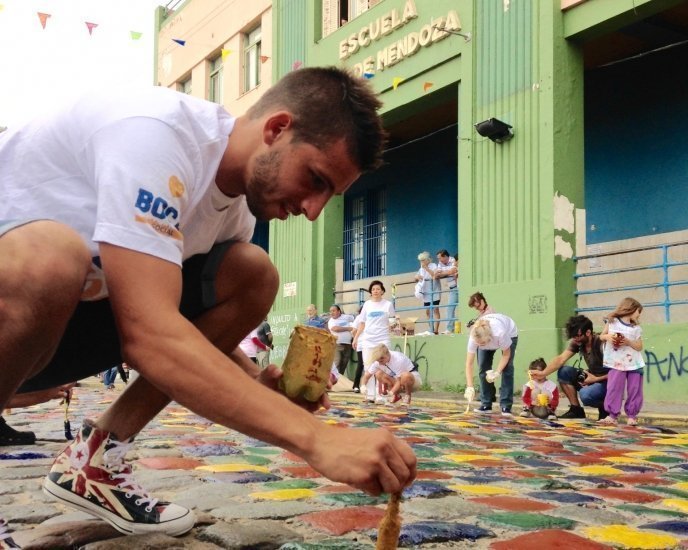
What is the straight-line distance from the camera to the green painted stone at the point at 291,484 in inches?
124

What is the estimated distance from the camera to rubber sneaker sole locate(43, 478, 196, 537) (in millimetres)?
2279

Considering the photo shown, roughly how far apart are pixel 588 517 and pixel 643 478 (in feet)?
4.16

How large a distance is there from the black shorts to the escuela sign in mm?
11838

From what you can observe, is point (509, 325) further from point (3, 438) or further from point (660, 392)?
point (3, 438)

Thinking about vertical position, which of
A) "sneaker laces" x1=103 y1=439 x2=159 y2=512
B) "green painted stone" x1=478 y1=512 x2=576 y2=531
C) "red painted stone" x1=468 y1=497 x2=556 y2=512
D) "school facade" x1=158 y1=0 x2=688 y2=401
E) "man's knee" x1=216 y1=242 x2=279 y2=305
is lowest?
"red painted stone" x1=468 y1=497 x2=556 y2=512

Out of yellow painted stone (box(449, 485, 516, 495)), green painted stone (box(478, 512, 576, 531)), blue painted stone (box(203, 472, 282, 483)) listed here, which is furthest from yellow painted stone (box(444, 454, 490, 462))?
green painted stone (box(478, 512, 576, 531))

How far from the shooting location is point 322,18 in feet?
57.1

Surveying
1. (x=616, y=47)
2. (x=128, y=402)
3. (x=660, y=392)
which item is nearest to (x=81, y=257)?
(x=128, y=402)

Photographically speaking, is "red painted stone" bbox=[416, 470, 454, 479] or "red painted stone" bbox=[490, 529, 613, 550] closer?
"red painted stone" bbox=[490, 529, 613, 550]

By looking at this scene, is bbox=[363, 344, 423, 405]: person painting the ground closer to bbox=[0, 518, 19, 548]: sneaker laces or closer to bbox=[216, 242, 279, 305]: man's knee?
bbox=[216, 242, 279, 305]: man's knee

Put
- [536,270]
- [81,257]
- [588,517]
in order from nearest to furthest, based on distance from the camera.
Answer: [81,257], [588,517], [536,270]

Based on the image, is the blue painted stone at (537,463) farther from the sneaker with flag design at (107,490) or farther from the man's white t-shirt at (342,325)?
the man's white t-shirt at (342,325)

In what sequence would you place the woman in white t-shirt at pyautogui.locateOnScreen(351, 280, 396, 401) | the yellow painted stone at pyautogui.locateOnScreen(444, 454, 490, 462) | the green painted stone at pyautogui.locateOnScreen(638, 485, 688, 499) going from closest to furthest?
1. the green painted stone at pyautogui.locateOnScreen(638, 485, 688, 499)
2. the yellow painted stone at pyautogui.locateOnScreen(444, 454, 490, 462)
3. the woman in white t-shirt at pyautogui.locateOnScreen(351, 280, 396, 401)

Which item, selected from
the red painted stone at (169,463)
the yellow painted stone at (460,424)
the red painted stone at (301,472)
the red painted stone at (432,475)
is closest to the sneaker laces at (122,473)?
the red painted stone at (301,472)
